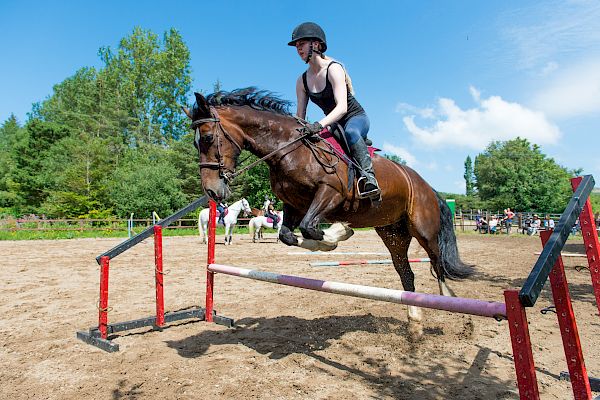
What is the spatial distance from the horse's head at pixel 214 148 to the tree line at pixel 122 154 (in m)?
30.2

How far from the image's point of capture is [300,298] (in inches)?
255

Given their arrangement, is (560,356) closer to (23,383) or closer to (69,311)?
(23,383)

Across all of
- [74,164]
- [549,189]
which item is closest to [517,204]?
[549,189]

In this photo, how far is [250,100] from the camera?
3.91 m

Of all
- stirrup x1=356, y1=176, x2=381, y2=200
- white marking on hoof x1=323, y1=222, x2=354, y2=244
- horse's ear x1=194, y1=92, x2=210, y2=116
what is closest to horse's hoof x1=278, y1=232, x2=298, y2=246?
white marking on hoof x1=323, y1=222, x2=354, y2=244

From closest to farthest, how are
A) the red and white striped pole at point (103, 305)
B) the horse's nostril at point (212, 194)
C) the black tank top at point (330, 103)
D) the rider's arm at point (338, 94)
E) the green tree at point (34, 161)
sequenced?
the horse's nostril at point (212, 194) < the rider's arm at point (338, 94) < the black tank top at point (330, 103) < the red and white striped pole at point (103, 305) < the green tree at point (34, 161)

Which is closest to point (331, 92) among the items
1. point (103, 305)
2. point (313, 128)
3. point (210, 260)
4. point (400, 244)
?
point (313, 128)

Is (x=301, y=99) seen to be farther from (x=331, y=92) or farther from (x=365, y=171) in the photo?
(x=365, y=171)

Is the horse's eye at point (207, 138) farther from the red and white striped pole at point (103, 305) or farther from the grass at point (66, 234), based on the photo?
the grass at point (66, 234)

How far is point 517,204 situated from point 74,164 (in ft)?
176

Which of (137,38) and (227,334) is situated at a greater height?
(137,38)

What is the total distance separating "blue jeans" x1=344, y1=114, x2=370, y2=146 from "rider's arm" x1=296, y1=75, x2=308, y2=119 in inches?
19.1

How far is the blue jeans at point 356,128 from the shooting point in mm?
3797

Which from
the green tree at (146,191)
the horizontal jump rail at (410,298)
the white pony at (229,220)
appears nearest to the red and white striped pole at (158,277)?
the horizontal jump rail at (410,298)
